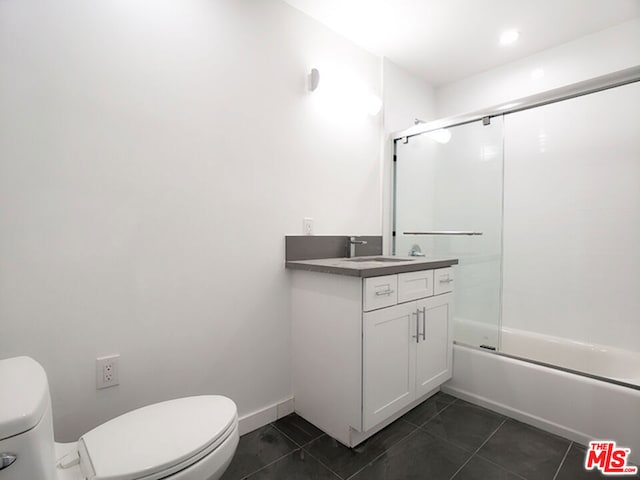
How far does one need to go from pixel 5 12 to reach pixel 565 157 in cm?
303

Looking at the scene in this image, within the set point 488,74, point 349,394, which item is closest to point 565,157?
point 488,74

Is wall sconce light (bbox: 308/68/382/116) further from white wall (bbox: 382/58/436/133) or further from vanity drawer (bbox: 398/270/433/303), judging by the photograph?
vanity drawer (bbox: 398/270/433/303)

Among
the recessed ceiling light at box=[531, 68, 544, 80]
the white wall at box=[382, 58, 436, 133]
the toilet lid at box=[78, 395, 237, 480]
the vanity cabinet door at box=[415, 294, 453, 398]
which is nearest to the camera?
the toilet lid at box=[78, 395, 237, 480]

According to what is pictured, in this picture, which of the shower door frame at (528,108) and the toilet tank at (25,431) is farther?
the shower door frame at (528,108)

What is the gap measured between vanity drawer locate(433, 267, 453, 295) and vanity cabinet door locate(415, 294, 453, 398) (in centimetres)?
4

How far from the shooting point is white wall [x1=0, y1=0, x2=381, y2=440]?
44.8 inches

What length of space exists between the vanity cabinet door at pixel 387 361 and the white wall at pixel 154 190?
1.81 feet

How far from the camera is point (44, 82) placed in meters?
1.15

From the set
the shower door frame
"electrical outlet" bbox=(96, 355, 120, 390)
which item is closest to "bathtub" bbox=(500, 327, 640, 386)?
the shower door frame

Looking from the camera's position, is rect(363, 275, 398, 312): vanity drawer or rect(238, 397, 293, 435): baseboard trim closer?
rect(363, 275, 398, 312): vanity drawer

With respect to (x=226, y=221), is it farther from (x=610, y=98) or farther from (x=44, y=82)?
(x=610, y=98)

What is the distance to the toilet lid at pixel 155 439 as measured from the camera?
0.83 metres

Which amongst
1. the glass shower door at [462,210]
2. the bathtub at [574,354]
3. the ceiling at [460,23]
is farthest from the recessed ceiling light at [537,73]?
the bathtub at [574,354]

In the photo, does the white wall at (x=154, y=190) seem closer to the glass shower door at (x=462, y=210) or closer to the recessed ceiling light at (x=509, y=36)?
the glass shower door at (x=462, y=210)
